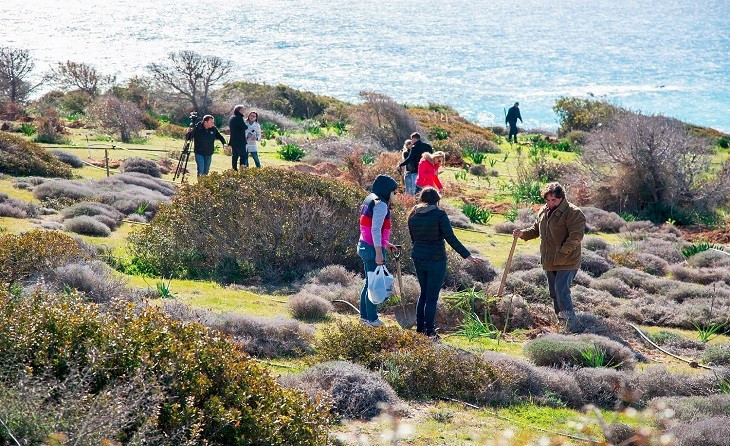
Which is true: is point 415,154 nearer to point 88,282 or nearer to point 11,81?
point 88,282

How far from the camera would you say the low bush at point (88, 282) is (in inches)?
382

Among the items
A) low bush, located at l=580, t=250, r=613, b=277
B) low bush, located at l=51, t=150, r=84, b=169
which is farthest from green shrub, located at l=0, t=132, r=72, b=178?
low bush, located at l=580, t=250, r=613, b=277

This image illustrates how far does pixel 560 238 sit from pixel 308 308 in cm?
289

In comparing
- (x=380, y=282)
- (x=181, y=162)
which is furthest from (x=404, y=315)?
(x=181, y=162)

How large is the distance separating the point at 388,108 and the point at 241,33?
3428 inches

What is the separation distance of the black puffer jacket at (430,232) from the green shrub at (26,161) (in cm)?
1230

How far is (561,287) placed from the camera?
10.9 meters

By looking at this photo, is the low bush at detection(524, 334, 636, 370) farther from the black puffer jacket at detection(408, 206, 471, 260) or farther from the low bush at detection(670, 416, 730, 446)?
the low bush at detection(670, 416, 730, 446)

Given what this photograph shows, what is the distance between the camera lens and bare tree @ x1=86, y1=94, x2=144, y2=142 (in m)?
27.8

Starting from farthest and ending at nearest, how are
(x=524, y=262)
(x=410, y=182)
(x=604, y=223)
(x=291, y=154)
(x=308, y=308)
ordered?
(x=291, y=154), (x=604, y=223), (x=410, y=182), (x=524, y=262), (x=308, y=308)

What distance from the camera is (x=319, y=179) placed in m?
13.5

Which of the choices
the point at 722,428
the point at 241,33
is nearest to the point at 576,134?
the point at 722,428

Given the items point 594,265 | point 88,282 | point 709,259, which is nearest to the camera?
point 88,282

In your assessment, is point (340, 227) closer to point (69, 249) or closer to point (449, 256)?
point (449, 256)
